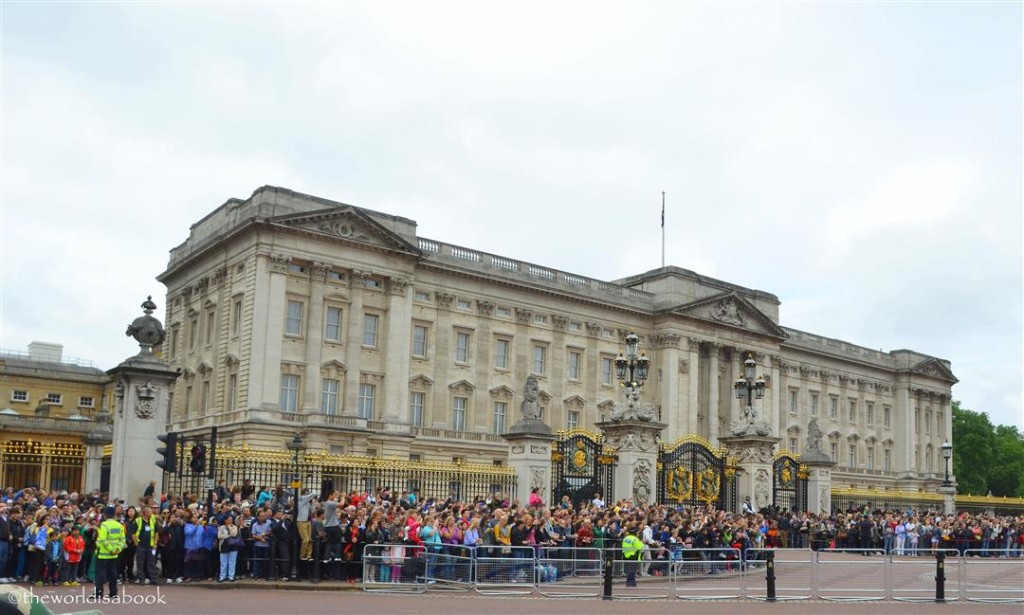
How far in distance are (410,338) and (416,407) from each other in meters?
3.84

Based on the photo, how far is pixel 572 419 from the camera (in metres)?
64.8

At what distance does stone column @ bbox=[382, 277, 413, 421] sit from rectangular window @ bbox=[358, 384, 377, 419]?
A: 73 centimetres

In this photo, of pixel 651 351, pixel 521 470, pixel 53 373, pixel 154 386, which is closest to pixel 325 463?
pixel 521 470

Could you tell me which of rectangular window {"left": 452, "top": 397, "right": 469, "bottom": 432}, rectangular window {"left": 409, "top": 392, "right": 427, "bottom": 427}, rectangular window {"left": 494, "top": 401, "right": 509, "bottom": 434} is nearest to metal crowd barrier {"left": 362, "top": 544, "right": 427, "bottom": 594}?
rectangular window {"left": 409, "top": 392, "right": 427, "bottom": 427}

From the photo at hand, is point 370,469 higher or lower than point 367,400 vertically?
lower

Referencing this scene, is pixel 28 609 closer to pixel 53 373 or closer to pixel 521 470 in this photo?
pixel 521 470

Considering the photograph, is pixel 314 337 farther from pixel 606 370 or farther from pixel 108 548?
pixel 108 548

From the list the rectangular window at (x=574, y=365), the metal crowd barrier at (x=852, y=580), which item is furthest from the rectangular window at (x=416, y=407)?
the metal crowd barrier at (x=852, y=580)

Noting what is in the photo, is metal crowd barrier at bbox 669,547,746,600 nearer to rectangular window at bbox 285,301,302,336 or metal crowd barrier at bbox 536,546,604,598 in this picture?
metal crowd barrier at bbox 536,546,604,598

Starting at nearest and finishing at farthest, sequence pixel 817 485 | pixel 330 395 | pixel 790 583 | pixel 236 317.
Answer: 1. pixel 790 583
2. pixel 817 485
3. pixel 236 317
4. pixel 330 395

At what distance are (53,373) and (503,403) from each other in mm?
38475

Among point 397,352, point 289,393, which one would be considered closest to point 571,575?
point 289,393

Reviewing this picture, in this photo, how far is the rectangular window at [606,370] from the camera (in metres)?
67.1

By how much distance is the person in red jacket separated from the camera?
18750 millimetres
